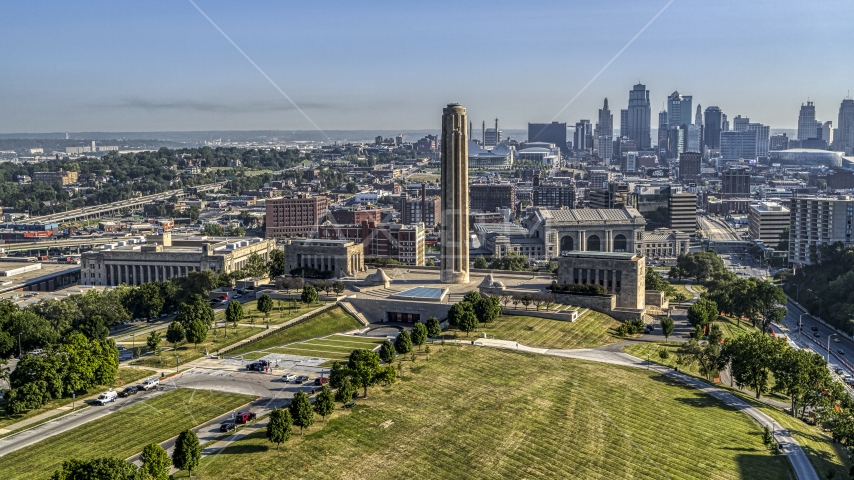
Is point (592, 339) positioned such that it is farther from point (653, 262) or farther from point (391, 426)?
point (653, 262)

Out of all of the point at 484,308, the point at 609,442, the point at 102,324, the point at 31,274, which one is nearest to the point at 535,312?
the point at 484,308

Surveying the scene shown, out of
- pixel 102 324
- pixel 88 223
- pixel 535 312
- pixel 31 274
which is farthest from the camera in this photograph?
pixel 88 223

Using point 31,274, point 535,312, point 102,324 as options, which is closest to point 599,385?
point 535,312

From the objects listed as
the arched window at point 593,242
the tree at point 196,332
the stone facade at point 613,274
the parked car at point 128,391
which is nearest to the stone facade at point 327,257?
the stone facade at point 613,274

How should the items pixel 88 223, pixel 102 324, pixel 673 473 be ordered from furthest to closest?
pixel 88 223 → pixel 102 324 → pixel 673 473

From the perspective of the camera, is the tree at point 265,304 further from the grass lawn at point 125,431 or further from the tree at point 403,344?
the grass lawn at point 125,431

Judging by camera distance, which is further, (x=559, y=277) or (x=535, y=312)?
(x=559, y=277)

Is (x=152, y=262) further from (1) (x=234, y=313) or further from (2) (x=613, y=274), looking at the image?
(2) (x=613, y=274)
